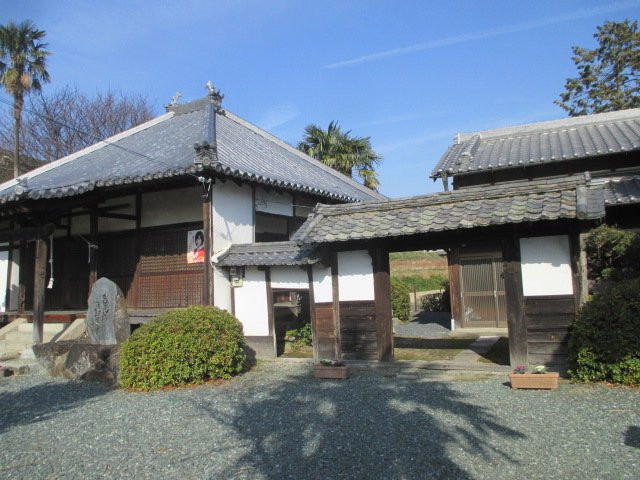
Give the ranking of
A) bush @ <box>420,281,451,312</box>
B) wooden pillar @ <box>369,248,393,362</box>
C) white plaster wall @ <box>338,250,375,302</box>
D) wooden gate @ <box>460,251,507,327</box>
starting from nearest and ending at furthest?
1. wooden pillar @ <box>369,248,393,362</box>
2. white plaster wall @ <box>338,250,375,302</box>
3. wooden gate @ <box>460,251,507,327</box>
4. bush @ <box>420,281,451,312</box>

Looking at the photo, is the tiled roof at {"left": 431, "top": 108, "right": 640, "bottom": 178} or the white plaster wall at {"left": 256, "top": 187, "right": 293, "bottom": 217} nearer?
the white plaster wall at {"left": 256, "top": 187, "right": 293, "bottom": 217}

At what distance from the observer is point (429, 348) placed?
11.7 metres

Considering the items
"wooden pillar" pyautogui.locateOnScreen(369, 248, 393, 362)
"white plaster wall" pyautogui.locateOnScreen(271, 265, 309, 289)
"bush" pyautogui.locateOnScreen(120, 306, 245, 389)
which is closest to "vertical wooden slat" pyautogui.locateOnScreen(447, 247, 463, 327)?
"wooden pillar" pyautogui.locateOnScreen(369, 248, 393, 362)

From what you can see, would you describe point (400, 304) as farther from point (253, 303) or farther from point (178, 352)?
point (178, 352)

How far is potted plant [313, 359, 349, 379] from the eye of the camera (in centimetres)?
828

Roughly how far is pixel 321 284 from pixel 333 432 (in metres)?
4.42

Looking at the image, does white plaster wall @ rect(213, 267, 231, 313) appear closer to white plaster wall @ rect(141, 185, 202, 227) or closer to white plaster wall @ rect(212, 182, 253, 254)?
white plaster wall @ rect(212, 182, 253, 254)

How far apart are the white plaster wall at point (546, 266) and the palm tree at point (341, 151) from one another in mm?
15223

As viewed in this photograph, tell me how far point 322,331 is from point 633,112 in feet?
41.0

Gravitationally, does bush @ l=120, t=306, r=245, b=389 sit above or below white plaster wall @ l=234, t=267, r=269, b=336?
below

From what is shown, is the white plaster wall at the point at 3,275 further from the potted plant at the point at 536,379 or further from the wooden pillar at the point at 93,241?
the potted plant at the point at 536,379

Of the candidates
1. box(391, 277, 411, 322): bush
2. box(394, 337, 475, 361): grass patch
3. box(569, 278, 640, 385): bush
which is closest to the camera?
box(569, 278, 640, 385): bush

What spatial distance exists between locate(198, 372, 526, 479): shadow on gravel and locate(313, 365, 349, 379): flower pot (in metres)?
0.51

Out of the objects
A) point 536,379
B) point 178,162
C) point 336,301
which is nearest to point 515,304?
point 536,379
